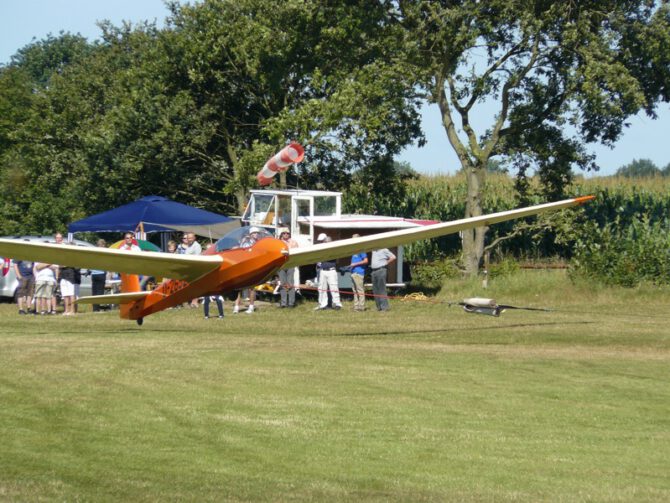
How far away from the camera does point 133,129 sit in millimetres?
34094

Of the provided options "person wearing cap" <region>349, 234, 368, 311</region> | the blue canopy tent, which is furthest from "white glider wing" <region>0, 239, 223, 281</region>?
the blue canopy tent

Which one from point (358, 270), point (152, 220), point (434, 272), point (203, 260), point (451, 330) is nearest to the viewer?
point (203, 260)

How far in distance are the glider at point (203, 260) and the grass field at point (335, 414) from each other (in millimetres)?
761

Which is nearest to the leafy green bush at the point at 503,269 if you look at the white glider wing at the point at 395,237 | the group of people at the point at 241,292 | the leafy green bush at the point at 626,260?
the leafy green bush at the point at 626,260

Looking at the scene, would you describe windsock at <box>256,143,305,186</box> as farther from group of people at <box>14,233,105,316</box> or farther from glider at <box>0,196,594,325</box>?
group of people at <box>14,233,105,316</box>

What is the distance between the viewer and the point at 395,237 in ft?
62.1

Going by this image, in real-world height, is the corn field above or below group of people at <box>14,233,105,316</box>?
above

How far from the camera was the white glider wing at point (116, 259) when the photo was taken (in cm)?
1576

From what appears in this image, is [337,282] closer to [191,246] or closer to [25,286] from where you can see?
[191,246]

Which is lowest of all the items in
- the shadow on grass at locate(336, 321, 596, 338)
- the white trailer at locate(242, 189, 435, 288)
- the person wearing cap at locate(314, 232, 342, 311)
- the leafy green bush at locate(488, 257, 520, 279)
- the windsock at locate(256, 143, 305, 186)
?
the shadow on grass at locate(336, 321, 596, 338)

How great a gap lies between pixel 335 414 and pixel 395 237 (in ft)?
27.2

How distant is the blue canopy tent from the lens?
27375mm

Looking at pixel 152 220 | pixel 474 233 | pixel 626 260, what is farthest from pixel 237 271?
pixel 474 233

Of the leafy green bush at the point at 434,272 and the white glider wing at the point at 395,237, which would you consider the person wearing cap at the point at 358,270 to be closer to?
Answer: the leafy green bush at the point at 434,272
